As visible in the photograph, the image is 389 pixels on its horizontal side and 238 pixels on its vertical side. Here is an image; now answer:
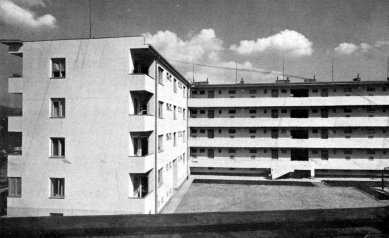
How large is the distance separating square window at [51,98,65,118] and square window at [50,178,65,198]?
4.54m

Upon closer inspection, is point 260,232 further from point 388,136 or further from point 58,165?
point 388,136

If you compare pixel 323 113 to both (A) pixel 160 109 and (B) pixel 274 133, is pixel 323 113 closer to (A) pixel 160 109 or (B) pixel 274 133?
(B) pixel 274 133

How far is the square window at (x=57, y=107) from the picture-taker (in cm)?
1672

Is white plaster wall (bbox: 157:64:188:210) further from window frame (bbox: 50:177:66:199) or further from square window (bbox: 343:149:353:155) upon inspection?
square window (bbox: 343:149:353:155)

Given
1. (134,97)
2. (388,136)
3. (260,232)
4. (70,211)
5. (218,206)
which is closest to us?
(260,232)

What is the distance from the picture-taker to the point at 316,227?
2266mm

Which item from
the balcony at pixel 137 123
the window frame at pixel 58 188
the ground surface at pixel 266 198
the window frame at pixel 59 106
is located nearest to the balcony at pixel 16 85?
the window frame at pixel 59 106

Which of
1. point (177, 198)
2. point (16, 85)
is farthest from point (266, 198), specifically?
point (16, 85)

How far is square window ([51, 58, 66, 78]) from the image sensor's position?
55.3 feet

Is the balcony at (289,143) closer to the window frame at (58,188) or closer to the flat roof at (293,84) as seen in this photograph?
the flat roof at (293,84)

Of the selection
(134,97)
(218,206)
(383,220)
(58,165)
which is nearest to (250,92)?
(218,206)

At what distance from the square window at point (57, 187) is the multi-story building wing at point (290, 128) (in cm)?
1842

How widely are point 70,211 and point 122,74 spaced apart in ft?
32.8

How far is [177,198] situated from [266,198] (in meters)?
8.66
